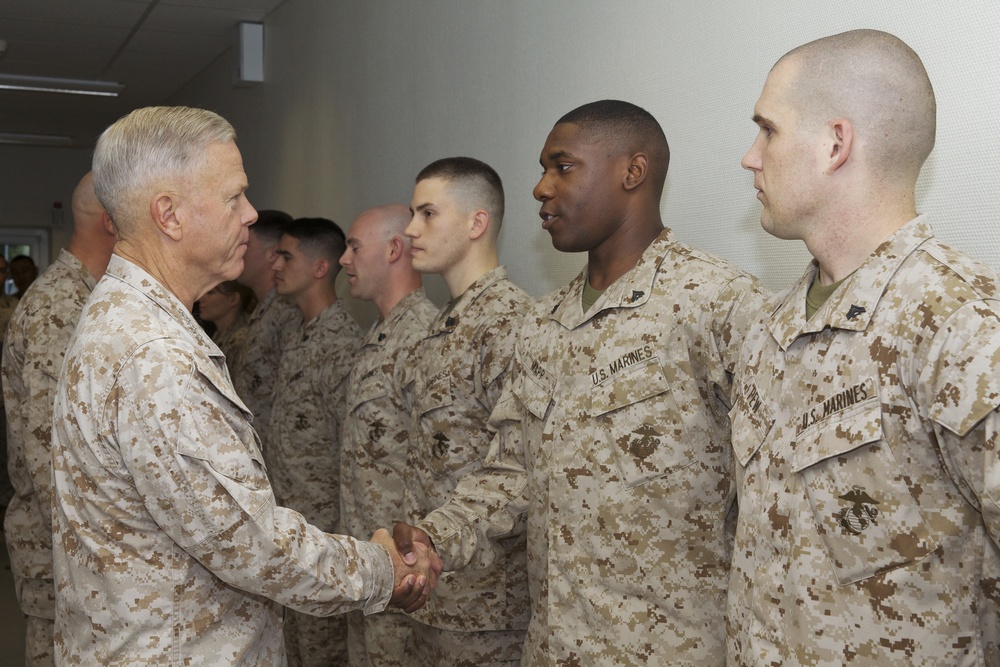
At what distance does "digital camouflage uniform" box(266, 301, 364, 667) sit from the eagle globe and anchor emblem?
8.54 ft

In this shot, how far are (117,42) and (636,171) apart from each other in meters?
5.33

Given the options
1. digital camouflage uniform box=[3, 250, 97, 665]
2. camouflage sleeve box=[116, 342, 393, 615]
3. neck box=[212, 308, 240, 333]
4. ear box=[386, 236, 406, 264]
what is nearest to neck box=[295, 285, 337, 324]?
ear box=[386, 236, 406, 264]

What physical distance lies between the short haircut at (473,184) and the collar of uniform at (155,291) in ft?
4.46

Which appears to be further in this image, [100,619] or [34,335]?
[34,335]

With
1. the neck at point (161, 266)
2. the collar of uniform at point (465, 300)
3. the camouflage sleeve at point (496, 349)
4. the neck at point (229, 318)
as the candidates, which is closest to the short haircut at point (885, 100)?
the neck at point (161, 266)

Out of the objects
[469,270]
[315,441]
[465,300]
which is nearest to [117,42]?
[315,441]

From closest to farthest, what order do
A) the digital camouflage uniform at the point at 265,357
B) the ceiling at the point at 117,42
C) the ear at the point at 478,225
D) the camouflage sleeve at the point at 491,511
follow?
the camouflage sleeve at the point at 491,511 < the ear at the point at 478,225 < the digital camouflage uniform at the point at 265,357 < the ceiling at the point at 117,42

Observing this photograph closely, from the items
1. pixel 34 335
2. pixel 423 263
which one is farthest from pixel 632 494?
pixel 34 335

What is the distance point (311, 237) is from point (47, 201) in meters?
8.37

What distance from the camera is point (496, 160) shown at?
3.38m

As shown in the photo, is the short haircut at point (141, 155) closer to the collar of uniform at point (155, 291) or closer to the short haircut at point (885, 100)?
the collar of uniform at point (155, 291)

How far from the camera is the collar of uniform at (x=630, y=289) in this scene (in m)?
2.00

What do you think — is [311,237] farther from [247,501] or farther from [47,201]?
[47,201]

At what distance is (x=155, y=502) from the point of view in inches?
62.3
